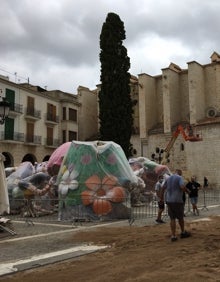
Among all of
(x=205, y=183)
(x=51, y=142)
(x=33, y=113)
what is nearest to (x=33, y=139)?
(x=33, y=113)

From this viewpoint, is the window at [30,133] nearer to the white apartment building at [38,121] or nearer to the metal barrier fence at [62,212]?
the white apartment building at [38,121]

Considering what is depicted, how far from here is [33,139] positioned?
39188mm

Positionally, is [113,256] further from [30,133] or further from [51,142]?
[51,142]

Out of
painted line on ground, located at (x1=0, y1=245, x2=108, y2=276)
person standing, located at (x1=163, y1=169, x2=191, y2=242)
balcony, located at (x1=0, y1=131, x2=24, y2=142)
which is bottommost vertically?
painted line on ground, located at (x1=0, y1=245, x2=108, y2=276)

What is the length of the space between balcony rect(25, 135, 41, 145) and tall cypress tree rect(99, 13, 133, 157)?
38.1 ft

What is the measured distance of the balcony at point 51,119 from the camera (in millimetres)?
41756

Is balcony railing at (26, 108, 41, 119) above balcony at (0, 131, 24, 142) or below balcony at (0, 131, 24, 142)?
above

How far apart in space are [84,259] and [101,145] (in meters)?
7.76

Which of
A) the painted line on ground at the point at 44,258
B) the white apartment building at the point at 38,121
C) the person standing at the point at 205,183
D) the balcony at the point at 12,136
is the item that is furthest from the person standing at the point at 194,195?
the balcony at the point at 12,136

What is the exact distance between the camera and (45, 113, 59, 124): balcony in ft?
137

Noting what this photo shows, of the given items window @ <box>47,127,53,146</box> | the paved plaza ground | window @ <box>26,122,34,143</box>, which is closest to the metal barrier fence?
the paved plaza ground

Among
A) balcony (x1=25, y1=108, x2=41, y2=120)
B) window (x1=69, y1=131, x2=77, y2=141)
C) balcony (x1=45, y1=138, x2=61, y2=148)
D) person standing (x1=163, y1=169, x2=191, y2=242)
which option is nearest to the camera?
person standing (x1=163, y1=169, x2=191, y2=242)

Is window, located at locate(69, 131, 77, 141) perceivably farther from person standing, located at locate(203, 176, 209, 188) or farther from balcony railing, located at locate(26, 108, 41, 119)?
person standing, located at locate(203, 176, 209, 188)

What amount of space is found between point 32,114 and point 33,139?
2.39m
